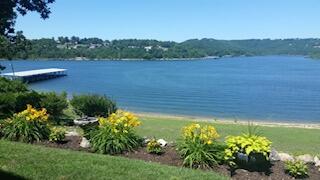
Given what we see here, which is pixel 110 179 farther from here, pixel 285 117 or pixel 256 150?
pixel 285 117

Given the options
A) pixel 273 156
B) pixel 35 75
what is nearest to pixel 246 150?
pixel 273 156

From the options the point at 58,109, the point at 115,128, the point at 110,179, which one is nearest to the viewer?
the point at 110,179

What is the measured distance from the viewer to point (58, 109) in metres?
20.3

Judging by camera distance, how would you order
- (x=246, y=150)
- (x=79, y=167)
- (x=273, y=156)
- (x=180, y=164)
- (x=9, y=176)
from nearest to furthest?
1. (x=9, y=176)
2. (x=79, y=167)
3. (x=246, y=150)
4. (x=180, y=164)
5. (x=273, y=156)

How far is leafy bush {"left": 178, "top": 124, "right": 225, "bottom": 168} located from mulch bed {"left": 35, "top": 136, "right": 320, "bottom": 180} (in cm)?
17

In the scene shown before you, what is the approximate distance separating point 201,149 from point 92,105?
13.7 metres

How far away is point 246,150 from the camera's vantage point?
339 inches

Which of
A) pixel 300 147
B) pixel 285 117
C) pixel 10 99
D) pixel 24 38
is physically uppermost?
pixel 24 38

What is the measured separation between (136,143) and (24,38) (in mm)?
13942

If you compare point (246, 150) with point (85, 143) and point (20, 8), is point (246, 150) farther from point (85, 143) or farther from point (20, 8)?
point (20, 8)

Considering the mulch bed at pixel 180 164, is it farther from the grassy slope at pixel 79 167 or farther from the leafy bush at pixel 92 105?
the leafy bush at pixel 92 105

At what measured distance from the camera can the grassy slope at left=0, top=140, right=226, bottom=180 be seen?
7.78m

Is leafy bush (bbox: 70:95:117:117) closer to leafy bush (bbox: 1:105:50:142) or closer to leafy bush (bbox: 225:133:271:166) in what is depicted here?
leafy bush (bbox: 1:105:50:142)

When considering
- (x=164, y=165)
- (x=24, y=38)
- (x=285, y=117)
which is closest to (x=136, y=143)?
(x=164, y=165)
